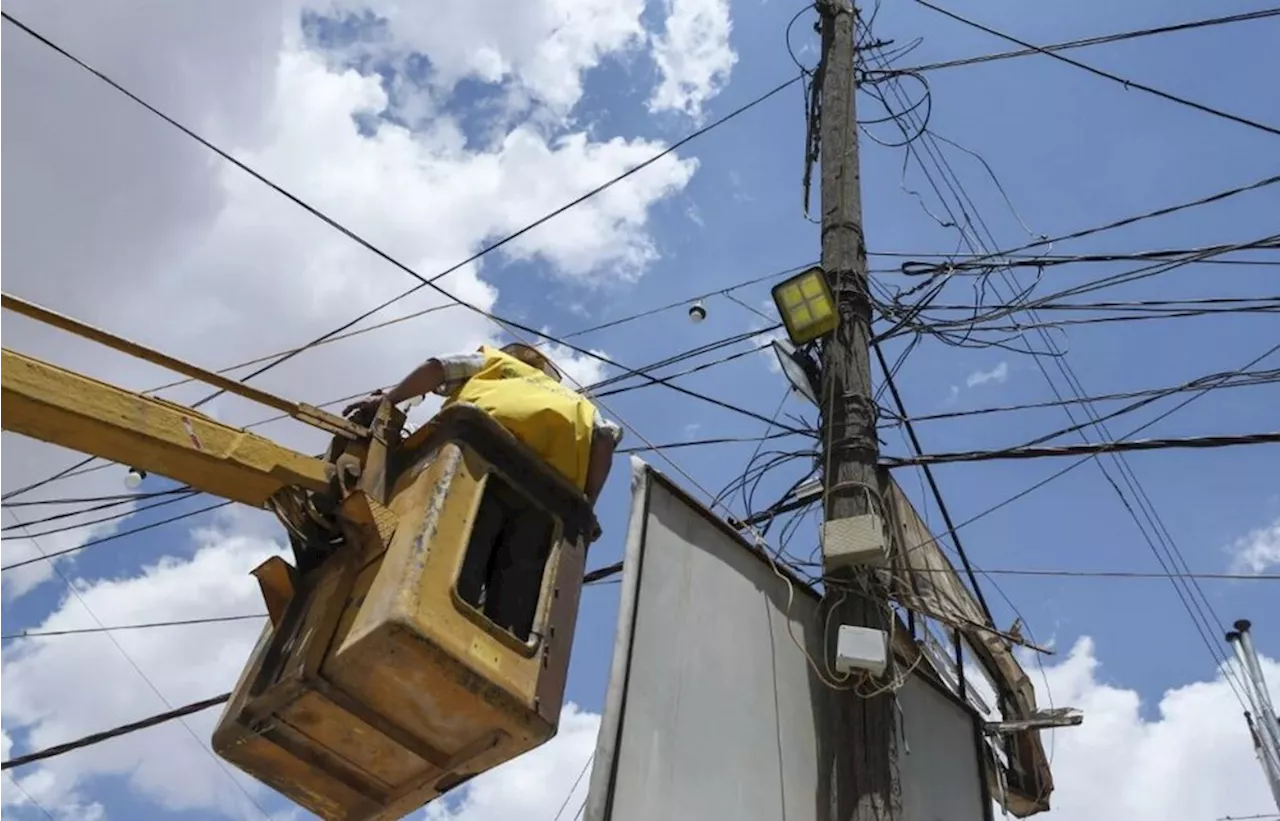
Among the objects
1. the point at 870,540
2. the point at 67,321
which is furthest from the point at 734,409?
the point at 67,321

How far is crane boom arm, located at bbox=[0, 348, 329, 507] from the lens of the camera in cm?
365

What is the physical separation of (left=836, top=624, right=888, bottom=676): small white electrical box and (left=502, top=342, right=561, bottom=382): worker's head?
1.82m

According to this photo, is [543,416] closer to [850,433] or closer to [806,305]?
[850,433]

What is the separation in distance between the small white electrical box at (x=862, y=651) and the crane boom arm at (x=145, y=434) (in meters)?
2.43

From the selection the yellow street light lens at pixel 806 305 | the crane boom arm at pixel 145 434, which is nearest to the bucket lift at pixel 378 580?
the crane boom arm at pixel 145 434

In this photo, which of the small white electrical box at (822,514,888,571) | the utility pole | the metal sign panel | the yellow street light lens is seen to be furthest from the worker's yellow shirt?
the utility pole

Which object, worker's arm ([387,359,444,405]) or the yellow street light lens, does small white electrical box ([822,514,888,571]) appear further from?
worker's arm ([387,359,444,405])

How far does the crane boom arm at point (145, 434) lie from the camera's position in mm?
3650

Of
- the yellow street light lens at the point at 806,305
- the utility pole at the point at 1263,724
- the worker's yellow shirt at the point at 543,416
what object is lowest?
the worker's yellow shirt at the point at 543,416

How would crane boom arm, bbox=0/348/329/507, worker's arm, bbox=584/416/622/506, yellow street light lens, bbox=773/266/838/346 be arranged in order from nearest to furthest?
crane boom arm, bbox=0/348/329/507 < worker's arm, bbox=584/416/622/506 < yellow street light lens, bbox=773/266/838/346

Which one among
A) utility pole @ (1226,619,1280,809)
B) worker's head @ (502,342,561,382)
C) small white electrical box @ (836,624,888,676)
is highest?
utility pole @ (1226,619,1280,809)

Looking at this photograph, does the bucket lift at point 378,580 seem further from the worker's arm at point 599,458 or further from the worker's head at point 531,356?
the worker's head at point 531,356

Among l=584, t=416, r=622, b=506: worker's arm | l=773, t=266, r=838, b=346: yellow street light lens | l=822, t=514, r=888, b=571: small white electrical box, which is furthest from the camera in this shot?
l=773, t=266, r=838, b=346: yellow street light lens

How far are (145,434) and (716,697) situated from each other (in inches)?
98.4
